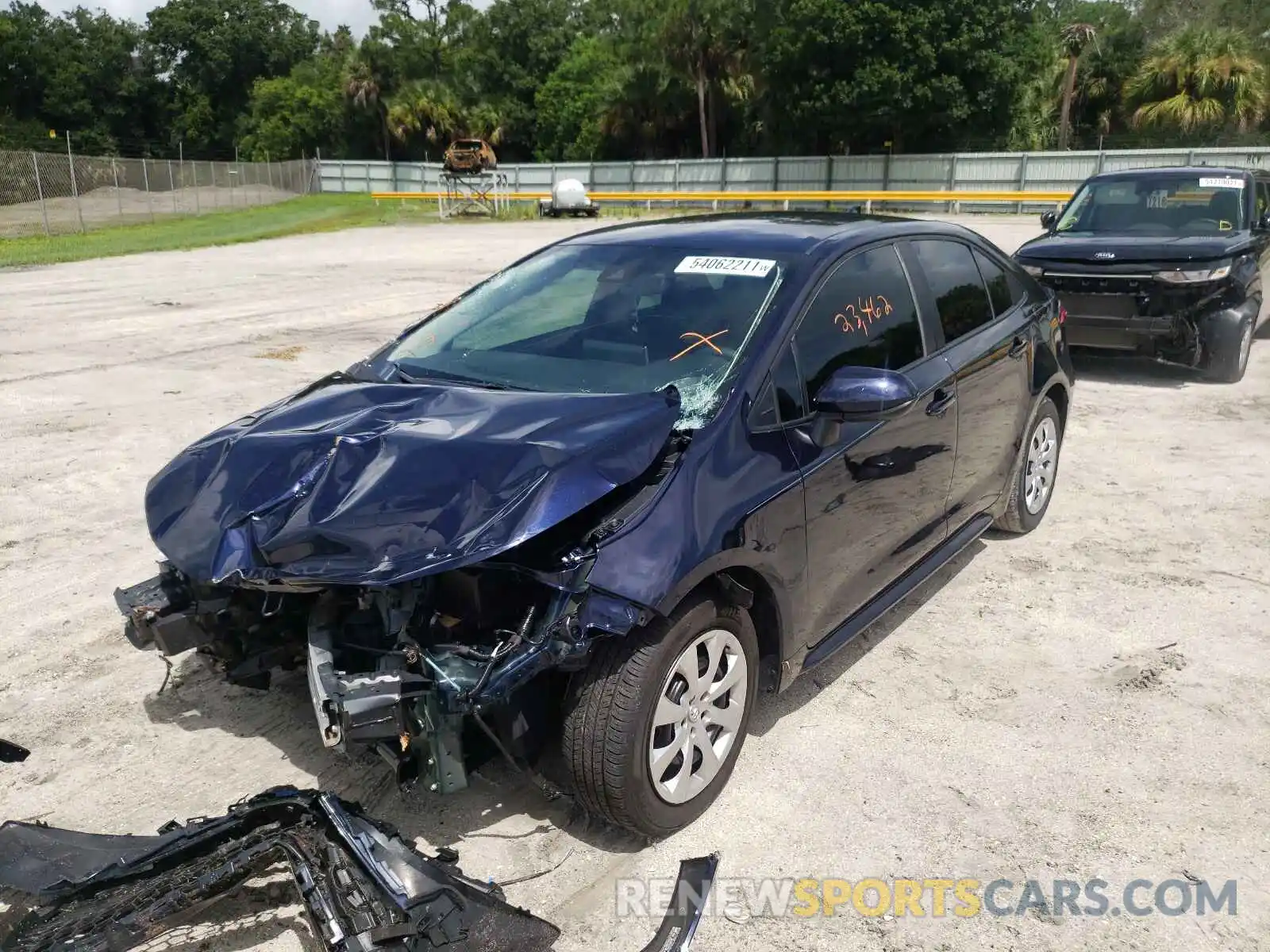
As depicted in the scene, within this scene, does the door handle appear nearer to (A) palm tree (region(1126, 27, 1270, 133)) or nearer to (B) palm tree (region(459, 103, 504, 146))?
(A) palm tree (region(1126, 27, 1270, 133))

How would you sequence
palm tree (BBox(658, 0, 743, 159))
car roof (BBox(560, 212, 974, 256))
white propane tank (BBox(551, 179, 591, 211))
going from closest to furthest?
car roof (BBox(560, 212, 974, 256)) → white propane tank (BBox(551, 179, 591, 211)) → palm tree (BBox(658, 0, 743, 159))

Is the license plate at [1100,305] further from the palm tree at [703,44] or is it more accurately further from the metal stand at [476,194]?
the palm tree at [703,44]

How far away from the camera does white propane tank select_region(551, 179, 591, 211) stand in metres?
35.2

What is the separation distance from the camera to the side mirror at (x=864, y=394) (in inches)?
130

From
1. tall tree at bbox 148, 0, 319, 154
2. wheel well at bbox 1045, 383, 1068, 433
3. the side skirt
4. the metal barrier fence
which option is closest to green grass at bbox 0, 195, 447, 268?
the metal barrier fence

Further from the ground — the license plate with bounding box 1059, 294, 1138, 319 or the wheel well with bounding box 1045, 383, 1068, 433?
the license plate with bounding box 1059, 294, 1138, 319

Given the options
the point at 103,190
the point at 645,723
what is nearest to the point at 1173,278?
the point at 645,723

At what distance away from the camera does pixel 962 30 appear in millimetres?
39688

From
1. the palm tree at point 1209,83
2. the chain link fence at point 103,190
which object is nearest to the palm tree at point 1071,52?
the palm tree at point 1209,83

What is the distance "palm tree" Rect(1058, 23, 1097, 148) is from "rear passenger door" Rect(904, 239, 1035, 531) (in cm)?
4088

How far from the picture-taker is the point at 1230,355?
8.65m


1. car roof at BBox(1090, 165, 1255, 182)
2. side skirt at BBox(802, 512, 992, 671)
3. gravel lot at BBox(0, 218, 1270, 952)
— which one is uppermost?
car roof at BBox(1090, 165, 1255, 182)

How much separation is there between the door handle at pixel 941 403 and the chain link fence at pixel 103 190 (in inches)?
1047

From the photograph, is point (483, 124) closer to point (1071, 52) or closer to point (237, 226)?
point (237, 226)
